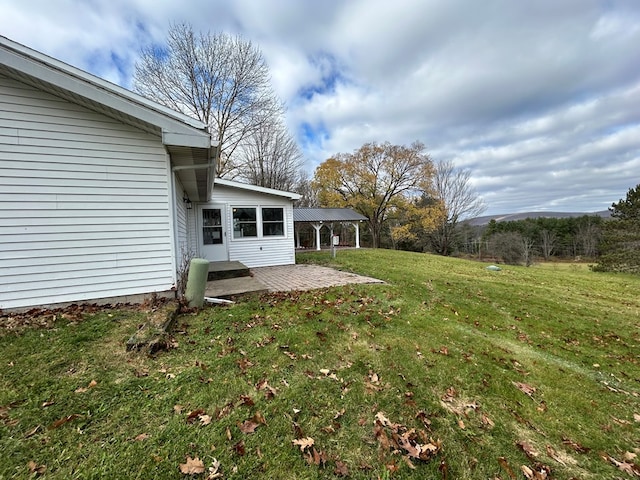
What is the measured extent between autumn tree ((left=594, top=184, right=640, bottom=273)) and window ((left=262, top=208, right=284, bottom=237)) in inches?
1008

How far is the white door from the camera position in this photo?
33.5 ft

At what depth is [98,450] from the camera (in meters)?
1.83

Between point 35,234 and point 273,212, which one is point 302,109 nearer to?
point 273,212

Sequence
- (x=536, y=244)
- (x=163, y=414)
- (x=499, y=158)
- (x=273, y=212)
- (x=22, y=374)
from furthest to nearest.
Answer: (x=499, y=158), (x=536, y=244), (x=273, y=212), (x=22, y=374), (x=163, y=414)

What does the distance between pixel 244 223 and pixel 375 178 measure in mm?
20208

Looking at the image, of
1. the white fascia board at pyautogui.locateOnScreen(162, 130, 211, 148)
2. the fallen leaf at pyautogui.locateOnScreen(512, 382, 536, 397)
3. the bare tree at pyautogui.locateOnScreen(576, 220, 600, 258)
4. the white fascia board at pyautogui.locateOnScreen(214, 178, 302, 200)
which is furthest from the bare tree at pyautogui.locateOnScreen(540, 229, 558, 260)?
the white fascia board at pyautogui.locateOnScreen(162, 130, 211, 148)

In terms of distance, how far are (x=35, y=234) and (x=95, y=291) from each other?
47.4 inches

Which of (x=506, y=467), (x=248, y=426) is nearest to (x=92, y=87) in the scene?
(x=248, y=426)

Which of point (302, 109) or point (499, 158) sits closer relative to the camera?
point (302, 109)

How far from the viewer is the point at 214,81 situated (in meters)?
17.3

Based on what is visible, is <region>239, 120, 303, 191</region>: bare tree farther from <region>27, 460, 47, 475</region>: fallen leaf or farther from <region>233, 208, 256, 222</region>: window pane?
<region>27, 460, 47, 475</region>: fallen leaf

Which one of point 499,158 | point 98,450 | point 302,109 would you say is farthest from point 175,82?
point 499,158

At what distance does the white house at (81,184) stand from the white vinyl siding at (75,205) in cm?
1

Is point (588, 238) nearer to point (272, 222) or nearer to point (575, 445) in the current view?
point (272, 222)
